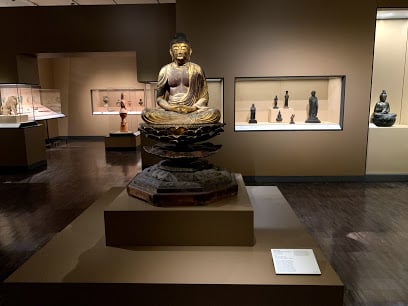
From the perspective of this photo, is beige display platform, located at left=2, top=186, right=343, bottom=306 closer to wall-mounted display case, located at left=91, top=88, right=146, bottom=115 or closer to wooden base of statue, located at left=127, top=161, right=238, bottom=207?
wooden base of statue, located at left=127, top=161, right=238, bottom=207

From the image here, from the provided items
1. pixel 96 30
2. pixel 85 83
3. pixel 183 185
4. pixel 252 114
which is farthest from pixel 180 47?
pixel 85 83

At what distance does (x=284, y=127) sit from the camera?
5.80 meters

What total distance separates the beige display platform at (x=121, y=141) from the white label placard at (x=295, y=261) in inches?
289

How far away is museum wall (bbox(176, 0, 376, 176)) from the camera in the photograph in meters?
5.38

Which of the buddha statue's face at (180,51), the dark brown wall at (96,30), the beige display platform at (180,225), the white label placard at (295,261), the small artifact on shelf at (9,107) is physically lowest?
the white label placard at (295,261)

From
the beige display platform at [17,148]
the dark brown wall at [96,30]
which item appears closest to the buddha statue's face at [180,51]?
the dark brown wall at [96,30]

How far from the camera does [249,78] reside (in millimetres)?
5680

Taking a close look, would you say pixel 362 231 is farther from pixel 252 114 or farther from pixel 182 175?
pixel 252 114

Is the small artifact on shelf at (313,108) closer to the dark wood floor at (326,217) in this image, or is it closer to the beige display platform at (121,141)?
the dark wood floor at (326,217)

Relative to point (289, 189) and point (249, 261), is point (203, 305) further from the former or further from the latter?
point (289, 189)

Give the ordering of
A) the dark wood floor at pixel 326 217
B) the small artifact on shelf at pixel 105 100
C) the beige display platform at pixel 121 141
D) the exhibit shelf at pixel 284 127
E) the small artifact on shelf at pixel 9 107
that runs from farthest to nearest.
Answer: the small artifact on shelf at pixel 105 100 → the beige display platform at pixel 121 141 → the small artifact on shelf at pixel 9 107 → the exhibit shelf at pixel 284 127 → the dark wood floor at pixel 326 217

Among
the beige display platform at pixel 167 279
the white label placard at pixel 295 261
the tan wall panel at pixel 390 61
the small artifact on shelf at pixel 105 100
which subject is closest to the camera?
the beige display platform at pixel 167 279

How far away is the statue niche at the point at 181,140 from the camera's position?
2873mm

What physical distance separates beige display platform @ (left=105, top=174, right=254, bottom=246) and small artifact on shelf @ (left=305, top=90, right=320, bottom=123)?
11.9 feet
